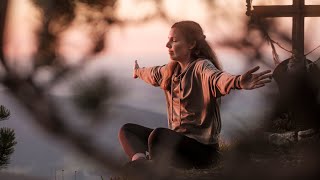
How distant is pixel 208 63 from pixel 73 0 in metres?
0.30

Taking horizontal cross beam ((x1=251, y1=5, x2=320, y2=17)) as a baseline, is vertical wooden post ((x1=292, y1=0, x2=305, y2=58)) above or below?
below

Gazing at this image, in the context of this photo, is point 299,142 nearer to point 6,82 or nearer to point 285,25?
point 285,25

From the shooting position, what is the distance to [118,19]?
153 cm

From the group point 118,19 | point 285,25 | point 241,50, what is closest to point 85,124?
point 118,19

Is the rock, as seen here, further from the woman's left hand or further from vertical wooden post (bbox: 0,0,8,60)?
vertical wooden post (bbox: 0,0,8,60)

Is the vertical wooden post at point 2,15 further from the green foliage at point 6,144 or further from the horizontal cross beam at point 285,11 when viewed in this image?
the horizontal cross beam at point 285,11

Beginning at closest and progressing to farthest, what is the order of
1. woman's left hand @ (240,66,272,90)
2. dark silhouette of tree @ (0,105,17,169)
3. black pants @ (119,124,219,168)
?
1. woman's left hand @ (240,66,272,90)
2. black pants @ (119,124,219,168)
3. dark silhouette of tree @ (0,105,17,169)


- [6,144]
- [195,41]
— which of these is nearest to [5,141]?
[6,144]

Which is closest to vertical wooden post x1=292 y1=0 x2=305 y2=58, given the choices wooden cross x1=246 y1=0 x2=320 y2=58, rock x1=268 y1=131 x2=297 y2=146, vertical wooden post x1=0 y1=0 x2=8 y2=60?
wooden cross x1=246 y1=0 x2=320 y2=58

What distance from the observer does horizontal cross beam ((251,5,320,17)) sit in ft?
4.99

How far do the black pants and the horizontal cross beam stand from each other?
27 cm

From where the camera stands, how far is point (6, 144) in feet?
5.25

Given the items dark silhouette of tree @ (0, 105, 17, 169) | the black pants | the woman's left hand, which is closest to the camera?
the woman's left hand

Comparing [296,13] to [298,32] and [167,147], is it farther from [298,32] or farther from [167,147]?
[167,147]
